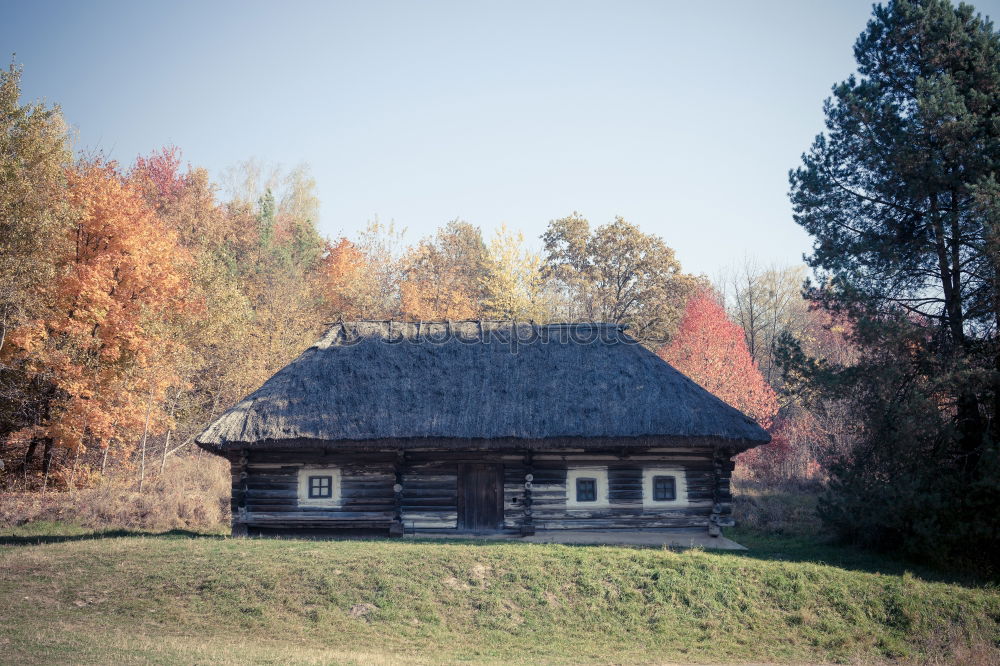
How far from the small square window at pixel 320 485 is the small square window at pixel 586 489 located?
6.18m

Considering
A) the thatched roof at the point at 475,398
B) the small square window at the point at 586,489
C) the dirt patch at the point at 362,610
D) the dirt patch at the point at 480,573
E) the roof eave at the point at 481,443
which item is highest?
the thatched roof at the point at 475,398

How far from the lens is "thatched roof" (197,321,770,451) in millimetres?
17906

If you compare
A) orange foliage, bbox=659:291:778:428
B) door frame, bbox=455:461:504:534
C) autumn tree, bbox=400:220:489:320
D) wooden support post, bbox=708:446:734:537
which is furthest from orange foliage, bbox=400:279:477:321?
wooden support post, bbox=708:446:734:537

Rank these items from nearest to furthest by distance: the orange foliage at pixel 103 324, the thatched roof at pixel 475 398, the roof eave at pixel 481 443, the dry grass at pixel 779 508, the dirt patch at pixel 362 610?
1. the dirt patch at pixel 362 610
2. the roof eave at pixel 481 443
3. the thatched roof at pixel 475 398
4. the dry grass at pixel 779 508
5. the orange foliage at pixel 103 324

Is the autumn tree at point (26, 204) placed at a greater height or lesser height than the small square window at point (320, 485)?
greater

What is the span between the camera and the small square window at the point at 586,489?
62.1 ft

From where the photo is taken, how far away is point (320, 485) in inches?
738

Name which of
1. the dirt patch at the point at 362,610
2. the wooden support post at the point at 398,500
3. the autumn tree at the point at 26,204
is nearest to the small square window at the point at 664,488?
the wooden support post at the point at 398,500

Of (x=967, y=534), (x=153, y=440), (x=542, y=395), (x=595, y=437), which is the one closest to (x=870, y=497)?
(x=967, y=534)

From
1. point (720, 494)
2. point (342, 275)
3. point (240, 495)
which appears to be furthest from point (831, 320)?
point (342, 275)

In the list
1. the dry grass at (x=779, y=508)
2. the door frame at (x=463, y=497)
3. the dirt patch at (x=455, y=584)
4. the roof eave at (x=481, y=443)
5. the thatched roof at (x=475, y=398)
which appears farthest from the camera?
the dry grass at (x=779, y=508)

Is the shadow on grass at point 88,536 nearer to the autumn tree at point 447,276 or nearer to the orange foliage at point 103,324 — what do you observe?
the orange foliage at point 103,324

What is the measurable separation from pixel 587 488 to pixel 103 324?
14741 millimetres

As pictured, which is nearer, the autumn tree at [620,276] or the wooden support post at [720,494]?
the wooden support post at [720,494]
